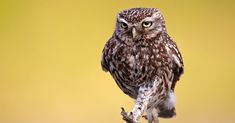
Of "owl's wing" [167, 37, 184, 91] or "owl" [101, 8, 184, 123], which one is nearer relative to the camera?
"owl" [101, 8, 184, 123]

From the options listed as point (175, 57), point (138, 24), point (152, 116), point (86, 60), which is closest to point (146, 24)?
point (138, 24)

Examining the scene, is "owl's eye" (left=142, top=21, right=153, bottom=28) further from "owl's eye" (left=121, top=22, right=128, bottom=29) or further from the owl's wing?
the owl's wing

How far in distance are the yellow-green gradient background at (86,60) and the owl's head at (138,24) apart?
1.68m

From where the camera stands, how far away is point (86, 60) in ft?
15.4

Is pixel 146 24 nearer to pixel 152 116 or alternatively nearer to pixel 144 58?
pixel 144 58

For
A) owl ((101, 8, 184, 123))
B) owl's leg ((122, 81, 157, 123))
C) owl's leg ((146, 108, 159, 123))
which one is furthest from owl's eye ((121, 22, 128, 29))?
owl's leg ((146, 108, 159, 123))

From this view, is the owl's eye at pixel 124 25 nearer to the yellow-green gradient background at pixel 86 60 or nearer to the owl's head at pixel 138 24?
the owl's head at pixel 138 24

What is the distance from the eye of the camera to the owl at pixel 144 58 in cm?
275

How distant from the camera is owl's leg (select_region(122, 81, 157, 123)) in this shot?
8.37 feet

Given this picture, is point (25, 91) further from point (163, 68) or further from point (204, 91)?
point (163, 68)

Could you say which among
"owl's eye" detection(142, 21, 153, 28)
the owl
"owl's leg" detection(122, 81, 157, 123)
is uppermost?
"owl's eye" detection(142, 21, 153, 28)

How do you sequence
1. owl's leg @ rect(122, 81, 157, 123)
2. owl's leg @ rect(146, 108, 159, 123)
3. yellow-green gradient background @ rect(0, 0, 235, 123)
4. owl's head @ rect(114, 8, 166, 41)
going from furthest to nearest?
yellow-green gradient background @ rect(0, 0, 235, 123), owl's leg @ rect(146, 108, 159, 123), owl's head @ rect(114, 8, 166, 41), owl's leg @ rect(122, 81, 157, 123)

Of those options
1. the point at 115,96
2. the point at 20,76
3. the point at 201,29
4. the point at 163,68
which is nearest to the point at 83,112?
the point at 115,96

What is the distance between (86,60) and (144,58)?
1.83 m
